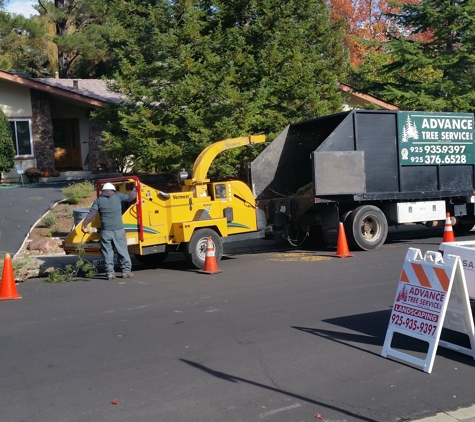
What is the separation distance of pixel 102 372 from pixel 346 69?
17.2 m

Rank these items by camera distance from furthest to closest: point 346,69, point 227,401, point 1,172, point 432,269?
point 1,172, point 346,69, point 432,269, point 227,401

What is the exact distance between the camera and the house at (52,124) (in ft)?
81.5

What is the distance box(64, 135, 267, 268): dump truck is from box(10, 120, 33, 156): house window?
13.5 meters

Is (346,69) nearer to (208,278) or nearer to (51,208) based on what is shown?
(51,208)

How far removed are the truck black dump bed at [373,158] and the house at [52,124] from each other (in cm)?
997

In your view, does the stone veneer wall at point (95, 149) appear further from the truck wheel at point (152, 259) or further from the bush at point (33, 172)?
the truck wheel at point (152, 259)

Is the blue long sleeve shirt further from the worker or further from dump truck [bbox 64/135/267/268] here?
dump truck [bbox 64/135/267/268]

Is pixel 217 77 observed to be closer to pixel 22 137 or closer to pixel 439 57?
pixel 439 57

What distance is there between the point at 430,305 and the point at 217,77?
1305 centimetres

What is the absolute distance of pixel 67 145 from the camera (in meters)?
27.5

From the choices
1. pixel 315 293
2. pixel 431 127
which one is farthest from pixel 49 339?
pixel 431 127

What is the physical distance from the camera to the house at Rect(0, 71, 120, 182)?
2483 centimetres

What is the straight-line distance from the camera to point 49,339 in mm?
7598

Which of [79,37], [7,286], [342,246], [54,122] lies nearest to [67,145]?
[54,122]
